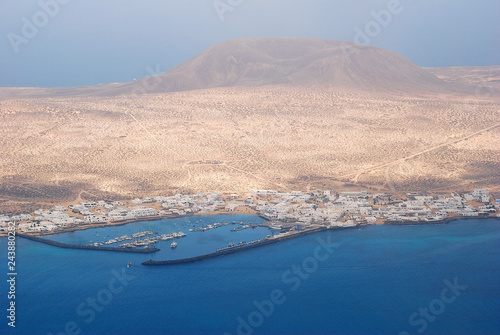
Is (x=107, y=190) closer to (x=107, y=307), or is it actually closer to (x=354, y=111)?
(x=107, y=307)

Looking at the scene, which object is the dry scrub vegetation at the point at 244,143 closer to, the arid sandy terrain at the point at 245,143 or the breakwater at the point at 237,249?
the arid sandy terrain at the point at 245,143

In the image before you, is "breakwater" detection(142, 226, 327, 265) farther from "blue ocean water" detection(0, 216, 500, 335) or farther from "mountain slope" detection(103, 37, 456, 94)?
"mountain slope" detection(103, 37, 456, 94)

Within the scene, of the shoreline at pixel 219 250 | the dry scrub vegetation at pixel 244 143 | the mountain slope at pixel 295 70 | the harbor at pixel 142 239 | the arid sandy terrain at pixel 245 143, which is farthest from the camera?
the mountain slope at pixel 295 70

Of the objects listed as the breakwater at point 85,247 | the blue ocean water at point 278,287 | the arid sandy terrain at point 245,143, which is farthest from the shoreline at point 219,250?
the arid sandy terrain at point 245,143

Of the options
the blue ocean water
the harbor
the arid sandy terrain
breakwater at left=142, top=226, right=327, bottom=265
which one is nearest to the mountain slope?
the arid sandy terrain

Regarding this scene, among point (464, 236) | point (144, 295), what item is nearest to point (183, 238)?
point (144, 295)

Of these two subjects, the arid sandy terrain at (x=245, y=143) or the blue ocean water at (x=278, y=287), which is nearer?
the blue ocean water at (x=278, y=287)
